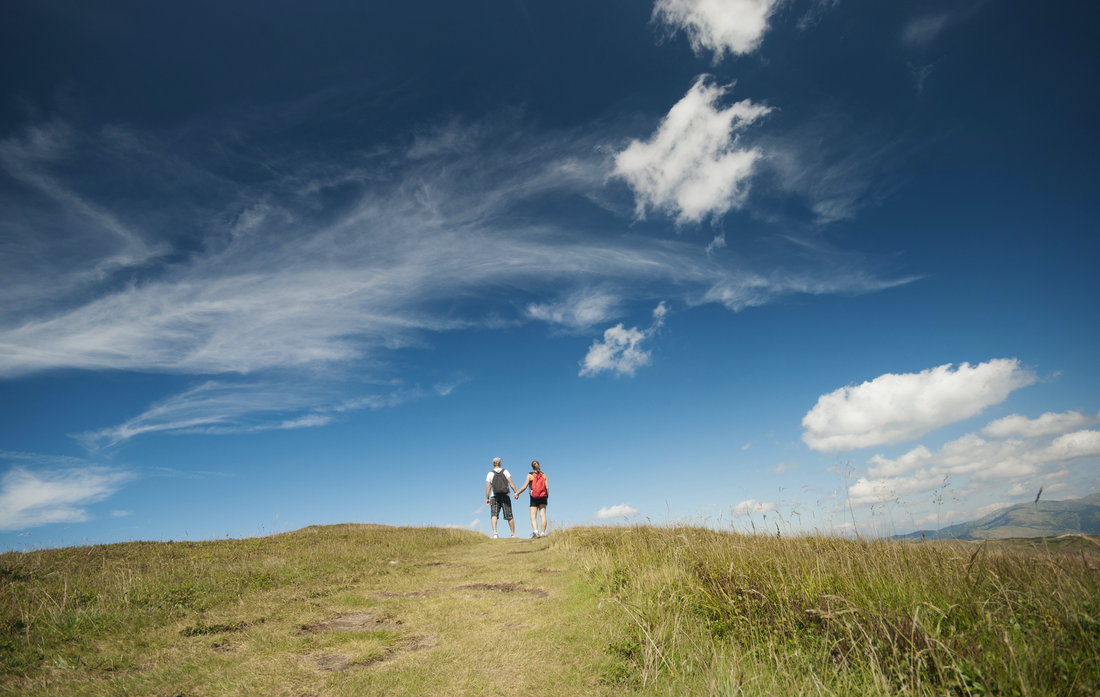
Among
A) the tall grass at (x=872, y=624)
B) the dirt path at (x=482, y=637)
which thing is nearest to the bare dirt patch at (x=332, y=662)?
the dirt path at (x=482, y=637)

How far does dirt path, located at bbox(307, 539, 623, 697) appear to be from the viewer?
4.30 m

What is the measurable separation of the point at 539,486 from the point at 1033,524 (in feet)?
47.7

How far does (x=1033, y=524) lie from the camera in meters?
4.13

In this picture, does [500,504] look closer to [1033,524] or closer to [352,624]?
[352,624]

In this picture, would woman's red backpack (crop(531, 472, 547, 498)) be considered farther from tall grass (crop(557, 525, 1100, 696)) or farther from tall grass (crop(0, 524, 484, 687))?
tall grass (crop(557, 525, 1100, 696))

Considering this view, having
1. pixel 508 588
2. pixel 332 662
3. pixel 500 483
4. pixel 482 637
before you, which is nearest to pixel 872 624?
pixel 482 637

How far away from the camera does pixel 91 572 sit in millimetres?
9945

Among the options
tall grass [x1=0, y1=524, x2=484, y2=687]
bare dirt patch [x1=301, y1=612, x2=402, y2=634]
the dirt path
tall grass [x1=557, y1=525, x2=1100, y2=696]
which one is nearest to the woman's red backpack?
tall grass [x1=0, y1=524, x2=484, y2=687]

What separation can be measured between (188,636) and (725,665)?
6667 millimetres

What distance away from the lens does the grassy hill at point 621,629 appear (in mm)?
3516

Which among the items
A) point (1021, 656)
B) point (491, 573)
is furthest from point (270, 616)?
point (1021, 656)

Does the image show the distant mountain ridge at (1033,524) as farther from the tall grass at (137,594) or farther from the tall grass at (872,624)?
the tall grass at (137,594)

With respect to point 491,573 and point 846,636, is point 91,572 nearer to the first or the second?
point 491,573

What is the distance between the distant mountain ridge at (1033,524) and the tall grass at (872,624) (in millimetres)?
262
